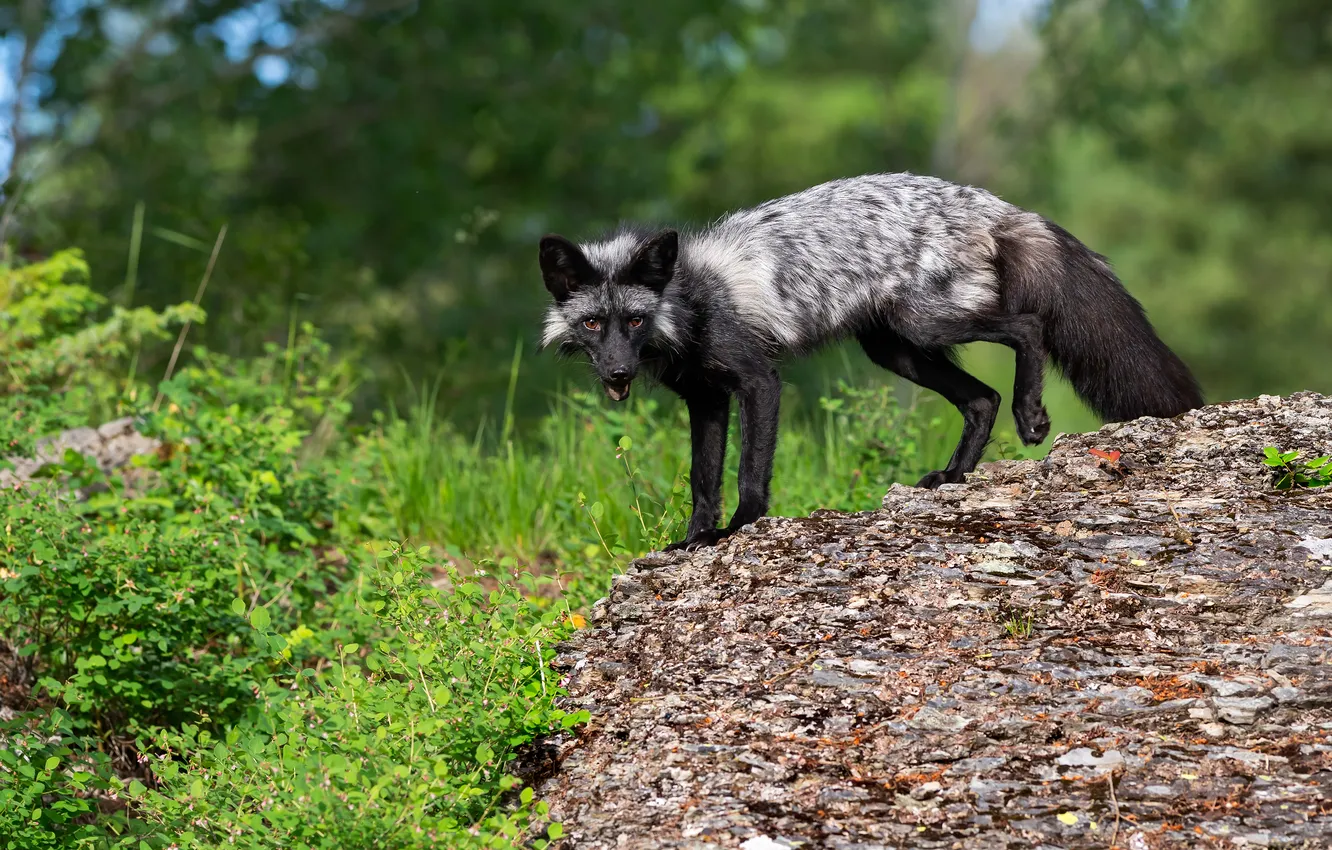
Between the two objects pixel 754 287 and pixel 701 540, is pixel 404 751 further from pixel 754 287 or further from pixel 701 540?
pixel 754 287

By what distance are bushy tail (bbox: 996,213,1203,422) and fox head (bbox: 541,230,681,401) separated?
5.40ft

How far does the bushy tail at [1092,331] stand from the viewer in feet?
19.6

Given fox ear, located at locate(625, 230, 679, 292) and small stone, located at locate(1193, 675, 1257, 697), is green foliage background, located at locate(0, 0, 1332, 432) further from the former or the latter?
small stone, located at locate(1193, 675, 1257, 697)

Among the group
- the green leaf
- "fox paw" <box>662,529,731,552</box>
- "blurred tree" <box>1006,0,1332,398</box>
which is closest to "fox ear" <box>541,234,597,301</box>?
"fox paw" <box>662,529,731,552</box>

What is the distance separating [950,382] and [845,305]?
715mm

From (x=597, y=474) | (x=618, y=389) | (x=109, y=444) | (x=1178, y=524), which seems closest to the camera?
(x=1178, y=524)

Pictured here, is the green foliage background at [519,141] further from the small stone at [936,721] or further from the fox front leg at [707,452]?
the small stone at [936,721]

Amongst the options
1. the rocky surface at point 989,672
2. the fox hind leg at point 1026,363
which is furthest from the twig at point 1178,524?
the fox hind leg at point 1026,363

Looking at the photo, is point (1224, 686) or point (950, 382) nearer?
point (1224, 686)

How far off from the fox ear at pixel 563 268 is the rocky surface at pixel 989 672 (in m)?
1.47

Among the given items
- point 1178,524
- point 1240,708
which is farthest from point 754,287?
point 1240,708

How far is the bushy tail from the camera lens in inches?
235

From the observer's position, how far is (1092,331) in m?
6.01

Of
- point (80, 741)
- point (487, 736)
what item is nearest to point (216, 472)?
point (80, 741)
